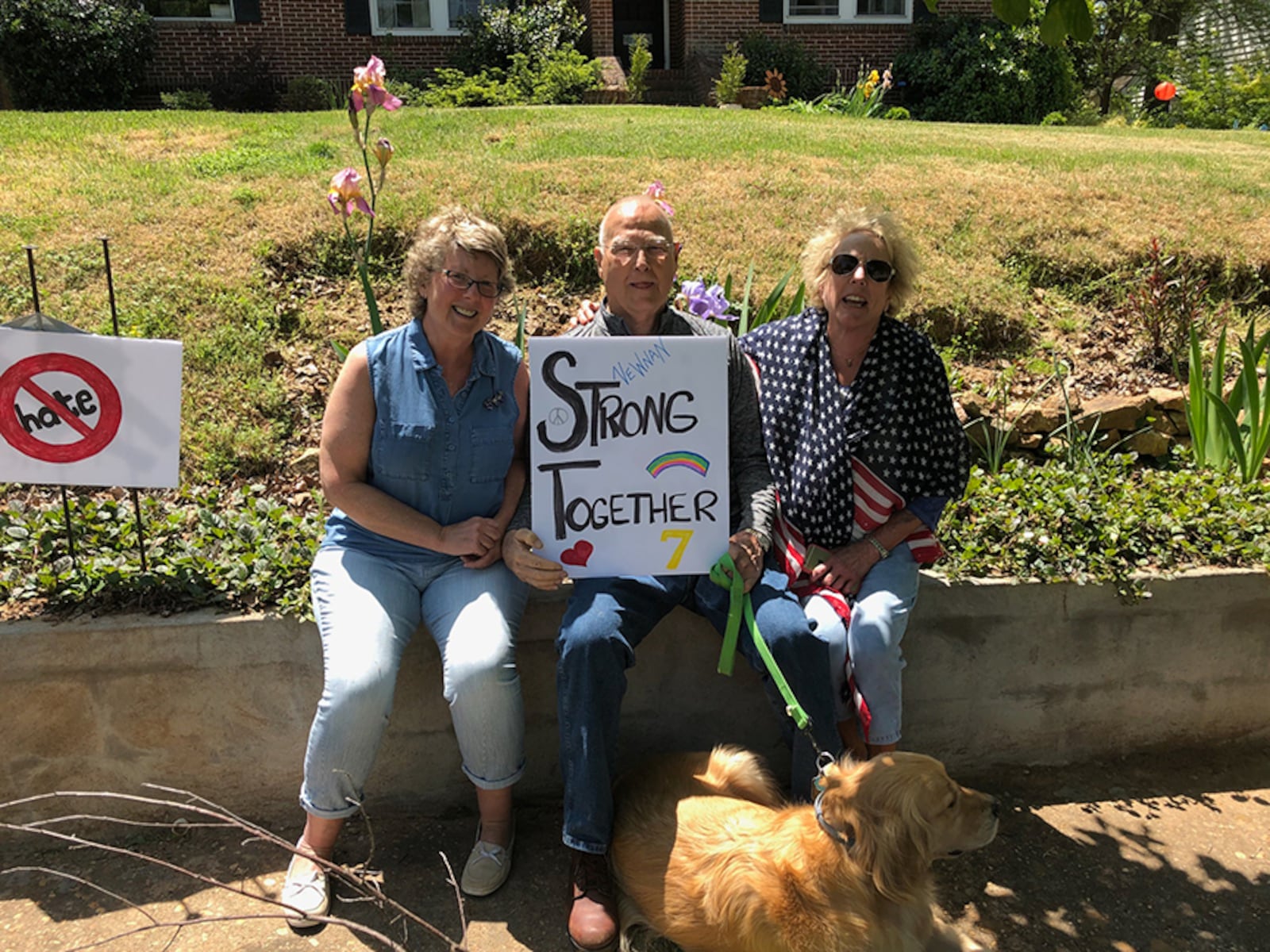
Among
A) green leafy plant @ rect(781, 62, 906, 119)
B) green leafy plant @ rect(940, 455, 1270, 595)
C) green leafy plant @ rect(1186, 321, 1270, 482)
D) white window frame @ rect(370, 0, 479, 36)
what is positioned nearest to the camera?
green leafy plant @ rect(940, 455, 1270, 595)

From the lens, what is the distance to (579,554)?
9.36ft

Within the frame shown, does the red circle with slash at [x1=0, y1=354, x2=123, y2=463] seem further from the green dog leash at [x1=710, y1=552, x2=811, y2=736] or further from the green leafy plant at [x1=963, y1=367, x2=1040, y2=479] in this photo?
the green leafy plant at [x1=963, y1=367, x2=1040, y2=479]

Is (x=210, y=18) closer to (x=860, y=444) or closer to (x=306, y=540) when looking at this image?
(x=306, y=540)

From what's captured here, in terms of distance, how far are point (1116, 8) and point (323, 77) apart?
15253 millimetres

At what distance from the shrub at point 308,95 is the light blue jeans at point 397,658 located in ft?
43.8

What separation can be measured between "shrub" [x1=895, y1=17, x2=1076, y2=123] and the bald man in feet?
46.8

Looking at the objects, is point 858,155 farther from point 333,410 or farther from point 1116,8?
point 1116,8

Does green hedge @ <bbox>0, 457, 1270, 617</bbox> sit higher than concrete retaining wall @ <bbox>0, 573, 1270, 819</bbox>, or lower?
higher

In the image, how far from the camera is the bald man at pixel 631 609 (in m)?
2.64

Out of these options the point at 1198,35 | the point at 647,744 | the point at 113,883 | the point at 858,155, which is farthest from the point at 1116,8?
the point at 113,883

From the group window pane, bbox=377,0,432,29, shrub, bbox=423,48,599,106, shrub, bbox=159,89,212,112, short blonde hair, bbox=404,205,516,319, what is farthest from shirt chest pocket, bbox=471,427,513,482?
window pane, bbox=377,0,432,29

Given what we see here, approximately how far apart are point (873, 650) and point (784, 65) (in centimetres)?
1570

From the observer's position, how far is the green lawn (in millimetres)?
4992

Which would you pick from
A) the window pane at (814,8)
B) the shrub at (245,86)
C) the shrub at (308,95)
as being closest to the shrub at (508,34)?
the shrub at (308,95)
